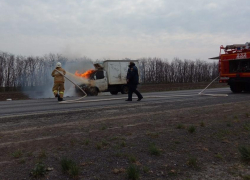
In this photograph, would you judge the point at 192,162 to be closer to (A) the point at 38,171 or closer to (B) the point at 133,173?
(B) the point at 133,173

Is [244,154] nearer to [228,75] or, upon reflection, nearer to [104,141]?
[104,141]

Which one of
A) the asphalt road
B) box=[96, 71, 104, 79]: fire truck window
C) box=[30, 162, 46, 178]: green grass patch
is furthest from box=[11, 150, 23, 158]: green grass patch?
box=[96, 71, 104, 79]: fire truck window

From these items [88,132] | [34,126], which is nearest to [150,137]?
[88,132]

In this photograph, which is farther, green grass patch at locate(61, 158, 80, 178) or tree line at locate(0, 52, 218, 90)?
tree line at locate(0, 52, 218, 90)

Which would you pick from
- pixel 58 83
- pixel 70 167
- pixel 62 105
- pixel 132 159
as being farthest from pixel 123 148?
pixel 58 83

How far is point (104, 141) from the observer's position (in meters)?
4.82

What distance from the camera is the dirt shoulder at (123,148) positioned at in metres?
3.69

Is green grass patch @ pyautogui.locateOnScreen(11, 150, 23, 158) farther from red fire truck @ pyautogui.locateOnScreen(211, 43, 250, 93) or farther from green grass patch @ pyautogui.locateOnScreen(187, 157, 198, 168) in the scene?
red fire truck @ pyautogui.locateOnScreen(211, 43, 250, 93)

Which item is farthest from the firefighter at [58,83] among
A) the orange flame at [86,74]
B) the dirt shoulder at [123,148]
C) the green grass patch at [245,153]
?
the green grass patch at [245,153]

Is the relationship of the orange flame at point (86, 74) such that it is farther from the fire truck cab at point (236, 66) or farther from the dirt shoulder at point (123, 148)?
the dirt shoulder at point (123, 148)

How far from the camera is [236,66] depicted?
54.1 ft

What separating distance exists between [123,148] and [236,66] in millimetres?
14058

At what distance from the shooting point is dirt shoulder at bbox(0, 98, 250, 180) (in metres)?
3.69

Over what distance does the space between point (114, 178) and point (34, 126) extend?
3289 millimetres
